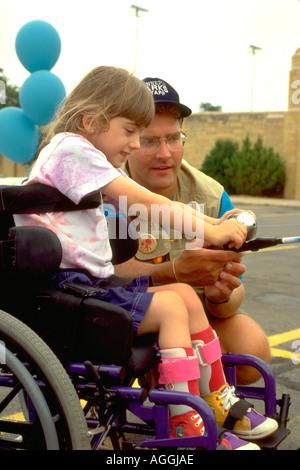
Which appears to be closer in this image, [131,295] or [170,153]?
[131,295]

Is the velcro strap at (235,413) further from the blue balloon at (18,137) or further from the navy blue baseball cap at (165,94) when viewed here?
the blue balloon at (18,137)

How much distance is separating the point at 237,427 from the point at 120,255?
0.74 m

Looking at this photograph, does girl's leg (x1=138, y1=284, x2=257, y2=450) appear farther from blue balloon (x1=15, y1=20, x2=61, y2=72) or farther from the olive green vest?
blue balloon (x1=15, y1=20, x2=61, y2=72)

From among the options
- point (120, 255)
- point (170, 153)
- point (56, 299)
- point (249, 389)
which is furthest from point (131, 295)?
point (170, 153)

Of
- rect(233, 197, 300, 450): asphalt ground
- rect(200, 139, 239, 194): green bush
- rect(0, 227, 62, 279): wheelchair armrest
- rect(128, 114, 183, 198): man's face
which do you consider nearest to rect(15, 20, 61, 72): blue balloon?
rect(233, 197, 300, 450): asphalt ground

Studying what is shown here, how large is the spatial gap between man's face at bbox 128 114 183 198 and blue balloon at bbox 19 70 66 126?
213 inches

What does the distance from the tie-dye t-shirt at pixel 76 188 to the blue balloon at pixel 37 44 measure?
6659mm

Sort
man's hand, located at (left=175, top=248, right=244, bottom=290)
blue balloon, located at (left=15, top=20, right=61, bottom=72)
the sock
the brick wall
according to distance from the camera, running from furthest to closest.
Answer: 1. the brick wall
2. blue balloon, located at (left=15, top=20, right=61, bottom=72)
3. man's hand, located at (left=175, top=248, right=244, bottom=290)
4. the sock

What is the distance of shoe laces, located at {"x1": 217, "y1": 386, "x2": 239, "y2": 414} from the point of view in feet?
6.35

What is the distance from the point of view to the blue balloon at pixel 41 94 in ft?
25.6

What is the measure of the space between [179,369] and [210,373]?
9.8 inches

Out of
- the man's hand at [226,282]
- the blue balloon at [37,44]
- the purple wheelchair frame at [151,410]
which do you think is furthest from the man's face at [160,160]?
the blue balloon at [37,44]
